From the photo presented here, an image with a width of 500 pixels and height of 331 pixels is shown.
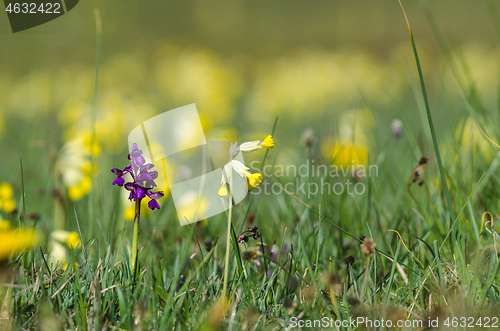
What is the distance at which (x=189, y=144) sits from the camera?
185 cm

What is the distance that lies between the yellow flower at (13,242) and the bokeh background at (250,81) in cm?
57

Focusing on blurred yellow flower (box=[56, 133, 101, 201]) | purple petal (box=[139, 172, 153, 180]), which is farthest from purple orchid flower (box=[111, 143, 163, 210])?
blurred yellow flower (box=[56, 133, 101, 201])

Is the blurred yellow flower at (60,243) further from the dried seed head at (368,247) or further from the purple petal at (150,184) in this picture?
the dried seed head at (368,247)

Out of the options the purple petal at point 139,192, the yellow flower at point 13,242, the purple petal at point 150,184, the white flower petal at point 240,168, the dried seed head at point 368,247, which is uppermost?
the white flower petal at point 240,168

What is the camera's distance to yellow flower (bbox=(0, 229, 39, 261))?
1113 mm

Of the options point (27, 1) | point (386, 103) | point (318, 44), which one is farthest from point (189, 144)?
point (318, 44)

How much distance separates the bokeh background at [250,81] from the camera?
2098 mm

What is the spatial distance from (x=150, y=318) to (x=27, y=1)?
5.00 feet

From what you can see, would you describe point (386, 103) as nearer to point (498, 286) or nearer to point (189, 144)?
point (189, 144)

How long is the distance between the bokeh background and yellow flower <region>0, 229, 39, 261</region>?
568 mm

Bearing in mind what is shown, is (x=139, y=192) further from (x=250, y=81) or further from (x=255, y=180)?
(x=250, y=81)

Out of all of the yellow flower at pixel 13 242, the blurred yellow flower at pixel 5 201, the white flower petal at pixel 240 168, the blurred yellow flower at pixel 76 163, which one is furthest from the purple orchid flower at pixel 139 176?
the blurred yellow flower at pixel 76 163

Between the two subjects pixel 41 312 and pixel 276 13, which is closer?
pixel 41 312

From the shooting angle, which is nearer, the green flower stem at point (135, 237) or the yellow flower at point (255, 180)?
the yellow flower at point (255, 180)
